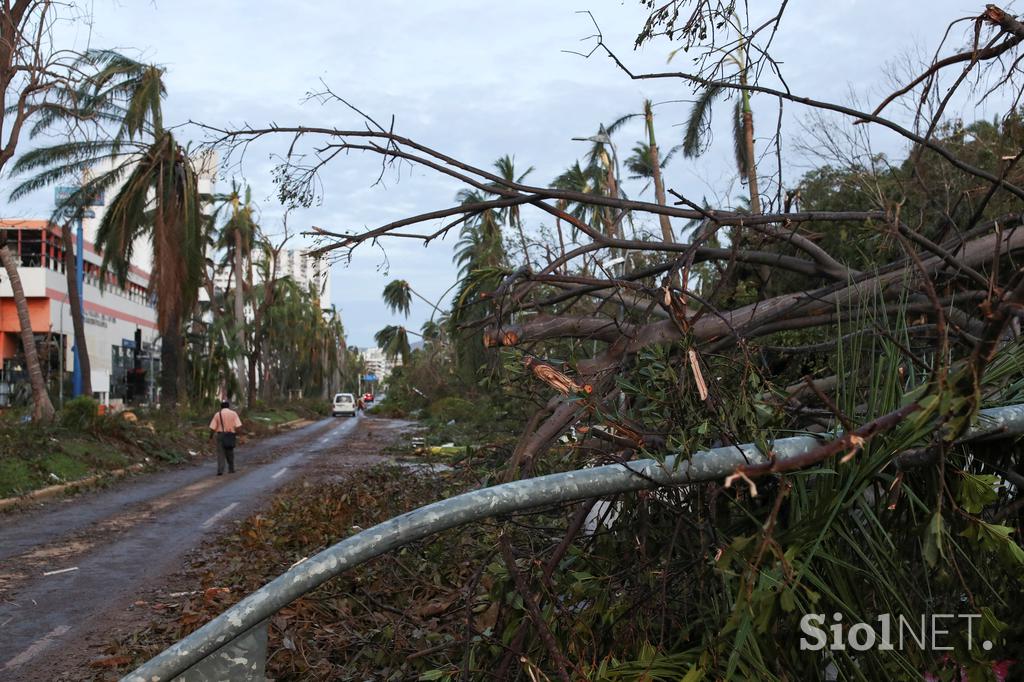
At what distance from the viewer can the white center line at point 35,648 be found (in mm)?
6281

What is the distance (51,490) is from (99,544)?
6.16 metres

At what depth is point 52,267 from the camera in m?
58.4

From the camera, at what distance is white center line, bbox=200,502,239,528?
42.1 ft

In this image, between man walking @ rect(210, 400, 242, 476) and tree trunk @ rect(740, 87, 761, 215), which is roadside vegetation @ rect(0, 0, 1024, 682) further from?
man walking @ rect(210, 400, 242, 476)

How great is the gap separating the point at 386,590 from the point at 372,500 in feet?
14.4

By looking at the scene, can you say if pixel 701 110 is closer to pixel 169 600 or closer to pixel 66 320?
pixel 169 600

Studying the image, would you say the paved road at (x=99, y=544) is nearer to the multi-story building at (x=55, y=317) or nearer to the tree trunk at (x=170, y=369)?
the tree trunk at (x=170, y=369)

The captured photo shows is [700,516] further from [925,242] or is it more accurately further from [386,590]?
[386,590]

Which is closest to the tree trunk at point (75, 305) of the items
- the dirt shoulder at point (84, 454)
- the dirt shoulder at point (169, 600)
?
the dirt shoulder at point (84, 454)

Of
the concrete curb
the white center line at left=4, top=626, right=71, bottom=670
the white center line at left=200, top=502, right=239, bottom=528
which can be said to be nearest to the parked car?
the concrete curb

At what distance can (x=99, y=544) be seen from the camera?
11383 millimetres

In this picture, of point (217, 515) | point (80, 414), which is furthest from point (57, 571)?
point (80, 414)

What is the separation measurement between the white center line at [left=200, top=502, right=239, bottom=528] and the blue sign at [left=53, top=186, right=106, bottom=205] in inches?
676

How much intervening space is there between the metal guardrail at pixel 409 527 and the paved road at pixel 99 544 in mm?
4932
